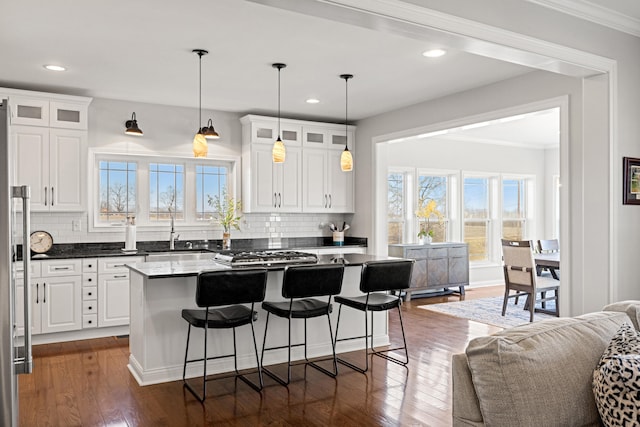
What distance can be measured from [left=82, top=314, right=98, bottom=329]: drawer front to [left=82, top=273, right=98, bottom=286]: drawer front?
1.10ft

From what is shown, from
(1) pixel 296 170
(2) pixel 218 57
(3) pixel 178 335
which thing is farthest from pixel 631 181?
(1) pixel 296 170

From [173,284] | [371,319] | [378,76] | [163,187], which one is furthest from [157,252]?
[378,76]

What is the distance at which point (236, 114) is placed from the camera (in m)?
6.97

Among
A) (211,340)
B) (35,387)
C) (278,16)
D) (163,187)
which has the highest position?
(278,16)

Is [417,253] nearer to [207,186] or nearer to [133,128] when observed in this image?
[207,186]

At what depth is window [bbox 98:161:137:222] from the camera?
20.5ft

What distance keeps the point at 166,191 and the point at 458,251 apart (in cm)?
444

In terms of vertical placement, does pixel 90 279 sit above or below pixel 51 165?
below

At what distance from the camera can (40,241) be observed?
562cm

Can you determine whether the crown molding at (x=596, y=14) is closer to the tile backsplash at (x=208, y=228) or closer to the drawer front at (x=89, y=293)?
the tile backsplash at (x=208, y=228)

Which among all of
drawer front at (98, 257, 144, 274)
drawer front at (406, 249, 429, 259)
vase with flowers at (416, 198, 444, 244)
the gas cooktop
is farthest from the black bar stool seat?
vase with flowers at (416, 198, 444, 244)

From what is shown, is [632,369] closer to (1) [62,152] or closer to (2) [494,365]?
(2) [494,365]

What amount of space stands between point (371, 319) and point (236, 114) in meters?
3.46

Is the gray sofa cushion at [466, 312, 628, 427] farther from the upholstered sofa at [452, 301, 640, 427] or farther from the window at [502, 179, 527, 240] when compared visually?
the window at [502, 179, 527, 240]
